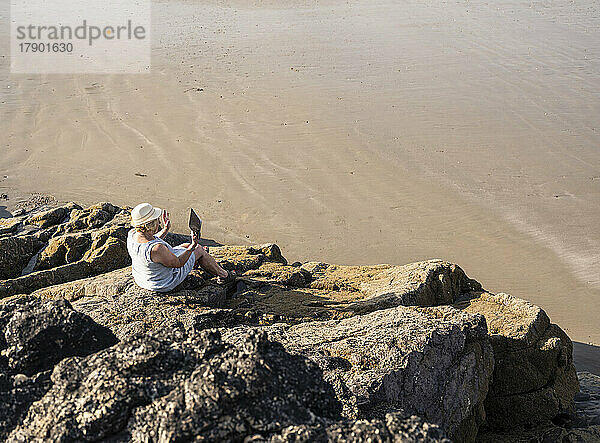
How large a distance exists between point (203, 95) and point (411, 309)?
44.6 ft

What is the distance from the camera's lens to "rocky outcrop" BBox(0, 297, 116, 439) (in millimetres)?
3094

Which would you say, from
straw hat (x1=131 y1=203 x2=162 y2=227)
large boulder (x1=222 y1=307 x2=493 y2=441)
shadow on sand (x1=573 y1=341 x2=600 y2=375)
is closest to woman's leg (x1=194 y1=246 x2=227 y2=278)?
straw hat (x1=131 y1=203 x2=162 y2=227)

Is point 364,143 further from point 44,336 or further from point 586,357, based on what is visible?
point 44,336

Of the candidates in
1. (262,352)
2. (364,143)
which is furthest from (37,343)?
(364,143)

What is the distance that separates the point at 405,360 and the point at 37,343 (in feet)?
7.71

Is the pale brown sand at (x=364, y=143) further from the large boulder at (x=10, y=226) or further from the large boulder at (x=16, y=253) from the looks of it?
the large boulder at (x=16, y=253)

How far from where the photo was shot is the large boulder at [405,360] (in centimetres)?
407

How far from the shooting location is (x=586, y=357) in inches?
313

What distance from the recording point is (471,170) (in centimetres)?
1343

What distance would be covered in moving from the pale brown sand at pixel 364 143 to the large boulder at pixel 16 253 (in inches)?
167

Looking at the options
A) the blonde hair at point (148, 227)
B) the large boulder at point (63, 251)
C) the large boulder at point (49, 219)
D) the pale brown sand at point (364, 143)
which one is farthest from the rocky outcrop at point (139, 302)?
the pale brown sand at point (364, 143)

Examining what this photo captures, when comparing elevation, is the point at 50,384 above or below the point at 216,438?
below

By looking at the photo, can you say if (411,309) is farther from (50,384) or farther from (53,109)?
(53,109)

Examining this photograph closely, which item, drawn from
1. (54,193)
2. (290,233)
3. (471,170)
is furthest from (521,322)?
(54,193)
